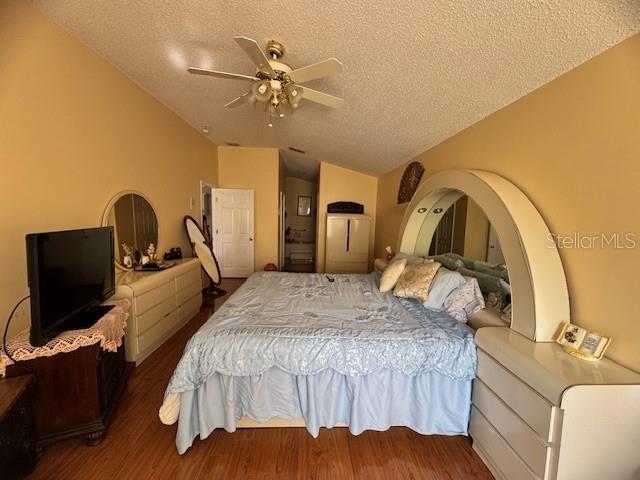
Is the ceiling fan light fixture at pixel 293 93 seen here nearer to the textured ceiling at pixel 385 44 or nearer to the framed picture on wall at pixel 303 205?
the textured ceiling at pixel 385 44

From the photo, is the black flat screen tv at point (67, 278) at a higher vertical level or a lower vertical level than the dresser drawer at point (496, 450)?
higher

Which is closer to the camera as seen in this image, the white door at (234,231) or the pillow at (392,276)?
the pillow at (392,276)

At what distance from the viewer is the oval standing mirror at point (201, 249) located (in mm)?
3954

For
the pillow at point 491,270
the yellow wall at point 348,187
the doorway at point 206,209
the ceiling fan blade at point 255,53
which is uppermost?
the ceiling fan blade at point 255,53

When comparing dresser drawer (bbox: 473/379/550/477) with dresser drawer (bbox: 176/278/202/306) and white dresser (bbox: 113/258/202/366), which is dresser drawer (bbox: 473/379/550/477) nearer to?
white dresser (bbox: 113/258/202/366)

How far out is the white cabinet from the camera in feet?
17.0

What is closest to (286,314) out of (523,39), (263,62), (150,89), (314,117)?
(263,62)

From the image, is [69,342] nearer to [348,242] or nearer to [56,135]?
[56,135]

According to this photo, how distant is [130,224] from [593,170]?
3646 mm

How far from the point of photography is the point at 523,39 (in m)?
1.28

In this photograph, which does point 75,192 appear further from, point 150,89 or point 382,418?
point 382,418

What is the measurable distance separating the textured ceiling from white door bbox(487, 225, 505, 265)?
0.96 metres

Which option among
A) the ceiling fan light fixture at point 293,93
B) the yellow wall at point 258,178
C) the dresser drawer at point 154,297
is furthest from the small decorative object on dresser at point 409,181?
the dresser drawer at point 154,297

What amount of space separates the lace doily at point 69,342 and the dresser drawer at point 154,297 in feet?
1.86
